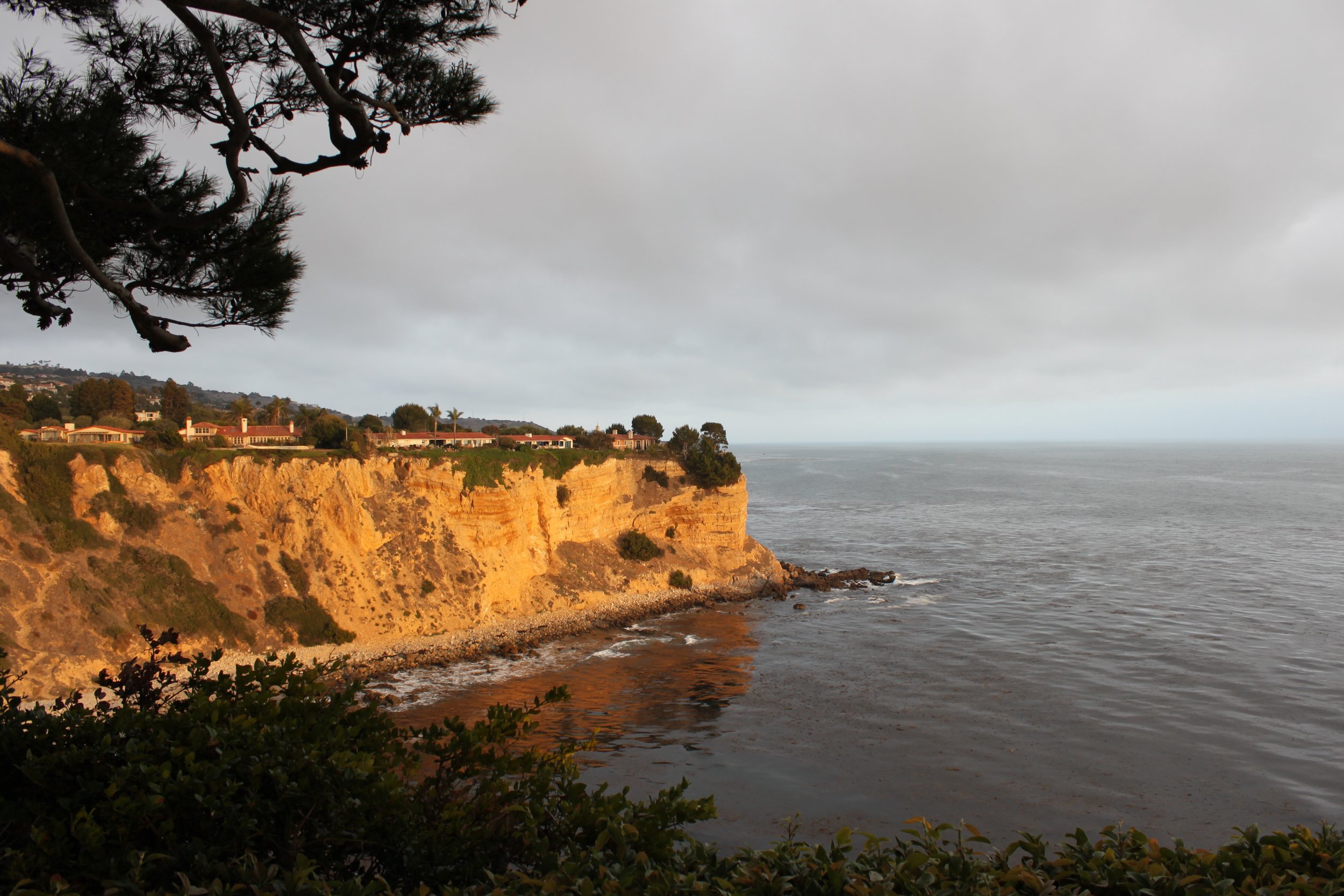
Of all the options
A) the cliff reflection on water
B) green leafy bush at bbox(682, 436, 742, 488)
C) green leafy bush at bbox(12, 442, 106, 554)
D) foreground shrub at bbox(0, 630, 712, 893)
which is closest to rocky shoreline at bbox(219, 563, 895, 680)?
the cliff reflection on water

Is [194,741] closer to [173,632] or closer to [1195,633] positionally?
[173,632]

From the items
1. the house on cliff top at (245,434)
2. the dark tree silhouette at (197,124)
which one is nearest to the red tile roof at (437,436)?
the house on cliff top at (245,434)

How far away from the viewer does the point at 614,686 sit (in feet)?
94.0

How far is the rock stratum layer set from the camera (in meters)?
25.5

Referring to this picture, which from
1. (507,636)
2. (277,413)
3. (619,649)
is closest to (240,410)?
(277,413)

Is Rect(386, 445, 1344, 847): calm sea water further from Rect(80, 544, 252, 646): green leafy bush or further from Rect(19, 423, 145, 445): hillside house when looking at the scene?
Rect(19, 423, 145, 445): hillside house

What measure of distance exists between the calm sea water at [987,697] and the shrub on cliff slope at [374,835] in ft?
42.9

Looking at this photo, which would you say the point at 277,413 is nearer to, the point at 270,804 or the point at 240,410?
the point at 240,410

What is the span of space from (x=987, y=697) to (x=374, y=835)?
27707mm

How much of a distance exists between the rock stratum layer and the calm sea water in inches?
216

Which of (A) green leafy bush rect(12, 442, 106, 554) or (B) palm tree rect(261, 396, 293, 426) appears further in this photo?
(B) palm tree rect(261, 396, 293, 426)

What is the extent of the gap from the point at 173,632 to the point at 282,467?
1152 inches

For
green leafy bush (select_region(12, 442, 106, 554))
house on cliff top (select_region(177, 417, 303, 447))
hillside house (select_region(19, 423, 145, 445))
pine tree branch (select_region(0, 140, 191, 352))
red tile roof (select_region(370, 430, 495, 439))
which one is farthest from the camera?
red tile roof (select_region(370, 430, 495, 439))

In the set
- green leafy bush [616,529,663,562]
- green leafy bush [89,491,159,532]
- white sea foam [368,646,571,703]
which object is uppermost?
green leafy bush [89,491,159,532]
